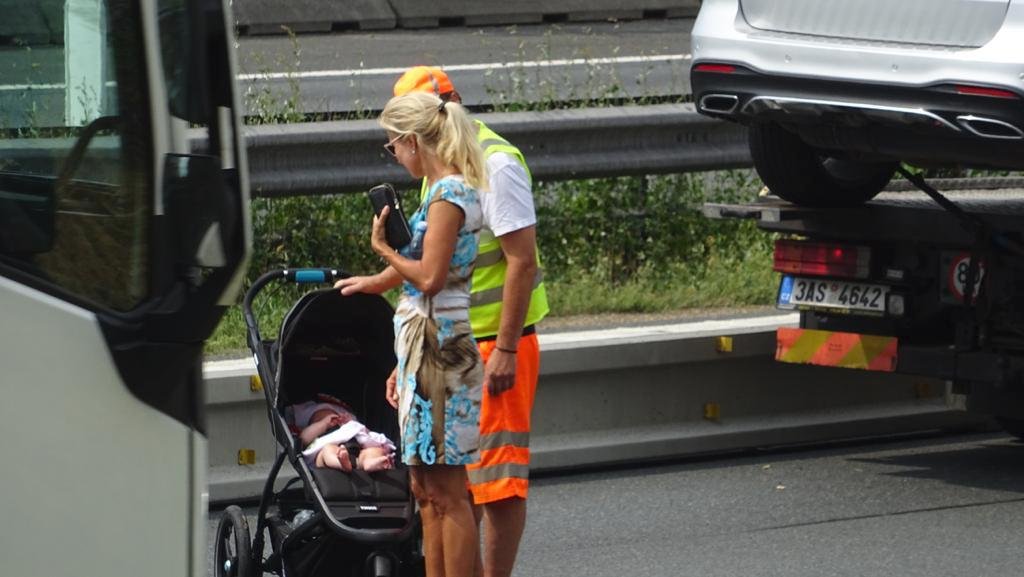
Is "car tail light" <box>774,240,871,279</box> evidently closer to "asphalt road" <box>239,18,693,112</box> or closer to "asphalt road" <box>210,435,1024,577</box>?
"asphalt road" <box>210,435,1024,577</box>

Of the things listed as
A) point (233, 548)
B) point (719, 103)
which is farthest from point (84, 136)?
point (719, 103)

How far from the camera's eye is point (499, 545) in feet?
19.7

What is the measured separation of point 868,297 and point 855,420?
0.70 m

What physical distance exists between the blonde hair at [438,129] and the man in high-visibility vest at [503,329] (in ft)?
0.33

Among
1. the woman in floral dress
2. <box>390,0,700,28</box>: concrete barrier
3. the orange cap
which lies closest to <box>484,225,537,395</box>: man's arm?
the woman in floral dress

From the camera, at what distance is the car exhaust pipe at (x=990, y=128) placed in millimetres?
7391

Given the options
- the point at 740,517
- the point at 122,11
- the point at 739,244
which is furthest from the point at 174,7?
the point at 739,244

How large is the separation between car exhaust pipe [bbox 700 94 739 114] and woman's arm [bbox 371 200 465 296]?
2.78m

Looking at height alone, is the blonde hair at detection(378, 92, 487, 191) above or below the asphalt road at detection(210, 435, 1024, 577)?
above

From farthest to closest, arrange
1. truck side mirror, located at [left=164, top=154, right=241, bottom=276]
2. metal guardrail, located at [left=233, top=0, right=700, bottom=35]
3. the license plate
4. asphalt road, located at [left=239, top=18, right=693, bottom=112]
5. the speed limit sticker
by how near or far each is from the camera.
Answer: metal guardrail, located at [left=233, top=0, right=700, bottom=35], asphalt road, located at [left=239, top=18, right=693, bottom=112], the license plate, the speed limit sticker, truck side mirror, located at [left=164, top=154, right=241, bottom=276]

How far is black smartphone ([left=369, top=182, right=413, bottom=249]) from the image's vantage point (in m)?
5.64

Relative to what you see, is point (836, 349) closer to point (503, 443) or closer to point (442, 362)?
point (503, 443)

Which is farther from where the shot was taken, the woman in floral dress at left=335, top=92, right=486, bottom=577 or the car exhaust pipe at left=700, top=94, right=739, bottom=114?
the car exhaust pipe at left=700, top=94, right=739, bottom=114

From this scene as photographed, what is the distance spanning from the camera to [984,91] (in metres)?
7.40
